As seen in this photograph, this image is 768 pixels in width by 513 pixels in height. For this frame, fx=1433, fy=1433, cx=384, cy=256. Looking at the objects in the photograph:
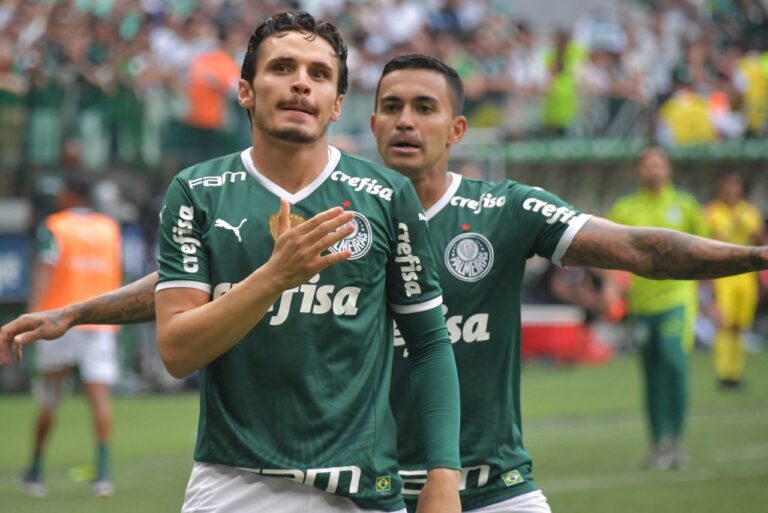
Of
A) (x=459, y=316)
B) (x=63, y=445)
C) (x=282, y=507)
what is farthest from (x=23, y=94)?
(x=282, y=507)

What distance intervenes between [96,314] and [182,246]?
100 cm

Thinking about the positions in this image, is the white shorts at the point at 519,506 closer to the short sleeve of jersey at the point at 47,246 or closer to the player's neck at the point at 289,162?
the player's neck at the point at 289,162

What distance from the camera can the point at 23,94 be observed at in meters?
17.9

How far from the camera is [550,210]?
5.42 m

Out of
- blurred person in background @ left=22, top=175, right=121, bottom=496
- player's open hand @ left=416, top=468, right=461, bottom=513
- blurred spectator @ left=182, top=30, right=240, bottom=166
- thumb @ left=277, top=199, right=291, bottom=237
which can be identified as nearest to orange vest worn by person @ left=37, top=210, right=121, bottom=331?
blurred person in background @ left=22, top=175, right=121, bottom=496

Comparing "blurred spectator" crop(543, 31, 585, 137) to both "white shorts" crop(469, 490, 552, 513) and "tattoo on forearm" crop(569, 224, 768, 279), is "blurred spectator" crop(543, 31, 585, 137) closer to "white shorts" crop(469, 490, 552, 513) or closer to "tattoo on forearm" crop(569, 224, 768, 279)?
"tattoo on forearm" crop(569, 224, 768, 279)

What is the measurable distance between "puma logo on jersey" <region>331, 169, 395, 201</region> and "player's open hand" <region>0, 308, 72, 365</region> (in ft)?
4.05

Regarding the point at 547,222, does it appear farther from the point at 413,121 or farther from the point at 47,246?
the point at 47,246

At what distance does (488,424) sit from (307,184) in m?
1.45

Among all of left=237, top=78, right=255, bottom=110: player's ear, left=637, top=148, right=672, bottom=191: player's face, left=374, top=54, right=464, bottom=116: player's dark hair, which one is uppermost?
left=637, top=148, right=672, bottom=191: player's face

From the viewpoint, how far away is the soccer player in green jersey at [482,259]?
5207 mm

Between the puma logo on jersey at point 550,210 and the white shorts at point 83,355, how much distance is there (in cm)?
721

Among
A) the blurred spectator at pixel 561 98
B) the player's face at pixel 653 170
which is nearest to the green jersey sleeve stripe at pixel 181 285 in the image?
the player's face at pixel 653 170

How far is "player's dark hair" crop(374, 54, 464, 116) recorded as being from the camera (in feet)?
18.8
